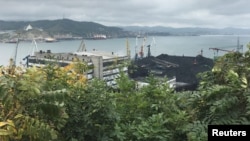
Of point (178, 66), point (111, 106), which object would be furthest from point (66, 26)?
point (111, 106)

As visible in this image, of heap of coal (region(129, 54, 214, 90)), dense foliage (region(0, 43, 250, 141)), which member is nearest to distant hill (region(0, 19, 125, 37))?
heap of coal (region(129, 54, 214, 90))

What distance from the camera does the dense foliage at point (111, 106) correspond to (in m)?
3.28

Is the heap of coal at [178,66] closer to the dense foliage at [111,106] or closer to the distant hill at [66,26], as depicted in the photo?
the dense foliage at [111,106]

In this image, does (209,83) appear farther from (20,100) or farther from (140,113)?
(20,100)

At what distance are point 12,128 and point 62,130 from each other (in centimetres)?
103

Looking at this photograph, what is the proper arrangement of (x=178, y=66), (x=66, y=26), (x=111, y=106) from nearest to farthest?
(x=111, y=106) < (x=178, y=66) < (x=66, y=26)

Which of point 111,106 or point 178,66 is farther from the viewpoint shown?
point 178,66

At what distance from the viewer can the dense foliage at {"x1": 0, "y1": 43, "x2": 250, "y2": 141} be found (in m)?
3.28

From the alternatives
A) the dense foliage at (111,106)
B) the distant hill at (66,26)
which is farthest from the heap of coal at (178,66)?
the distant hill at (66,26)

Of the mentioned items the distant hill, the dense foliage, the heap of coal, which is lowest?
the heap of coal

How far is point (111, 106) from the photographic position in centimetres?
421

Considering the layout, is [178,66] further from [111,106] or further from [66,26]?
[66,26]

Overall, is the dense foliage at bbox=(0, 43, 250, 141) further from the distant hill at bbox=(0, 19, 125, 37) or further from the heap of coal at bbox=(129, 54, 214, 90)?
the distant hill at bbox=(0, 19, 125, 37)

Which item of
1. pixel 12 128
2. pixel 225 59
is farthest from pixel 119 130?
pixel 225 59
